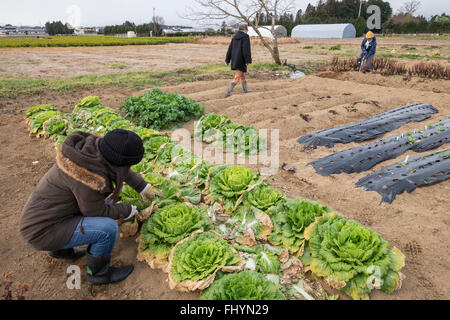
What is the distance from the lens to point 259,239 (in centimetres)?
292

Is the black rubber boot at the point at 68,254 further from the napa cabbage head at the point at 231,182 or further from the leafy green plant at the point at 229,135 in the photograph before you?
the leafy green plant at the point at 229,135

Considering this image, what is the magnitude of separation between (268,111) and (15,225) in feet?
17.3

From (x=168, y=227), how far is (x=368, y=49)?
430 inches

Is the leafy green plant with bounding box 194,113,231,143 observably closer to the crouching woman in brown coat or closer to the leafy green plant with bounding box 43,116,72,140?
the leafy green plant with bounding box 43,116,72,140

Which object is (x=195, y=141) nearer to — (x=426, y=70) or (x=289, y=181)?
(x=289, y=181)

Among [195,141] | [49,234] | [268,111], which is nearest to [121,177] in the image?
[49,234]

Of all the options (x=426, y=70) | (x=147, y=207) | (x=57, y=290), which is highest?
(x=426, y=70)

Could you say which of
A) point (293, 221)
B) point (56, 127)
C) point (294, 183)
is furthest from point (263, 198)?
point (56, 127)

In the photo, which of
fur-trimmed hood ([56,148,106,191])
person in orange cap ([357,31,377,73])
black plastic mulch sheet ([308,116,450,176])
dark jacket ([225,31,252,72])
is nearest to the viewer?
fur-trimmed hood ([56,148,106,191])

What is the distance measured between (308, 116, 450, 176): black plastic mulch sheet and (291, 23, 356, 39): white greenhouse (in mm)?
37299

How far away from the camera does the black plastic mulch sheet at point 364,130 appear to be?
207 inches

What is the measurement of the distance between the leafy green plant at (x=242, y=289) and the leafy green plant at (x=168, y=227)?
613 millimetres

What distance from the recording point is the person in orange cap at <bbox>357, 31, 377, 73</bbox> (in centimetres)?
1038

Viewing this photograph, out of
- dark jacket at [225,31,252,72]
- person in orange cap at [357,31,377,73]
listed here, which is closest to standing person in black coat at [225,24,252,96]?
dark jacket at [225,31,252,72]
